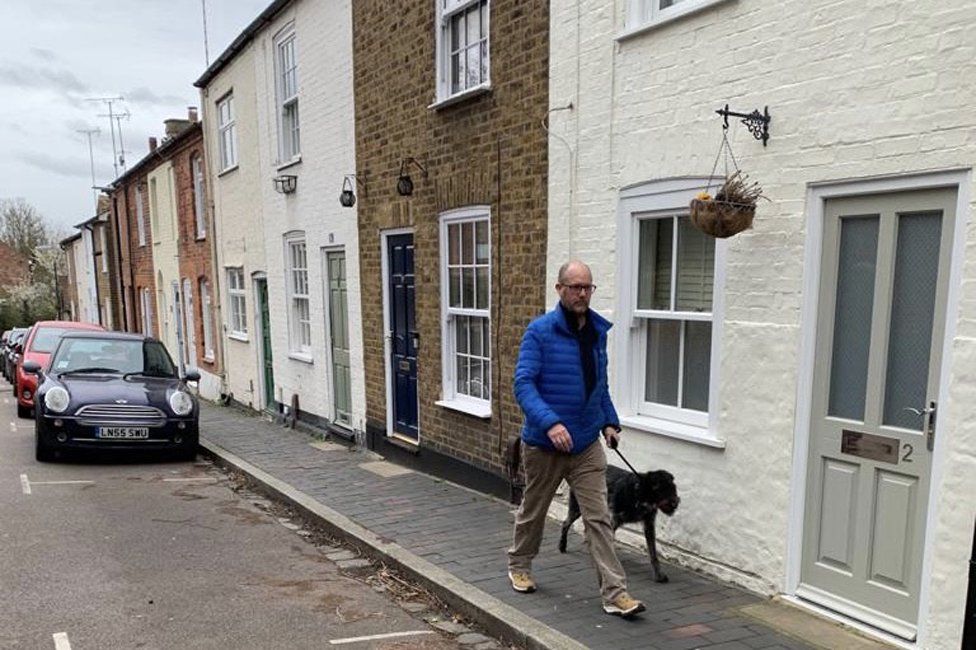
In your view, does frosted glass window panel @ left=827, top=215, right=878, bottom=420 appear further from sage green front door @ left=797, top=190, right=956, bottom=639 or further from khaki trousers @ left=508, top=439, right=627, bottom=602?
khaki trousers @ left=508, top=439, right=627, bottom=602

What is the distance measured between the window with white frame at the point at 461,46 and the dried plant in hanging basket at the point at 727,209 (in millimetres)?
3137

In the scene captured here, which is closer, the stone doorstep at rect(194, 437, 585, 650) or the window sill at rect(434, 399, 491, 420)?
the stone doorstep at rect(194, 437, 585, 650)

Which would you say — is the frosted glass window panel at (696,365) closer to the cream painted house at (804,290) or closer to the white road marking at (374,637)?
the cream painted house at (804,290)

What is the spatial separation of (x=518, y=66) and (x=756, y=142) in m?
2.63

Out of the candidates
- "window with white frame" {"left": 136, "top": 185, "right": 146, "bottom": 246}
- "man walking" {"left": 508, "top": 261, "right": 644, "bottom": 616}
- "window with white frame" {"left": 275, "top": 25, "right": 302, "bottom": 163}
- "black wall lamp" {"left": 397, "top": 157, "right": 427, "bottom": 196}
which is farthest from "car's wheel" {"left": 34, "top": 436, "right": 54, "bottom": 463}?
"window with white frame" {"left": 136, "top": 185, "right": 146, "bottom": 246}

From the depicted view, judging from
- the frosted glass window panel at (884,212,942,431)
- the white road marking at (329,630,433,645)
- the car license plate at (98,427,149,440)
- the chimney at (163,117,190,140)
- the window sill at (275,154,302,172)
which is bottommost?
the white road marking at (329,630,433,645)

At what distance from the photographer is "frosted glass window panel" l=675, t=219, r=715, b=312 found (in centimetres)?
490

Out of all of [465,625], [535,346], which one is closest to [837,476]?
[535,346]

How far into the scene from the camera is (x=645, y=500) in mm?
4742

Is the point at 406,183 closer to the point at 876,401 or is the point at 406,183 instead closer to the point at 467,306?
the point at 467,306

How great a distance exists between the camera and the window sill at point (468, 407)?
7055mm

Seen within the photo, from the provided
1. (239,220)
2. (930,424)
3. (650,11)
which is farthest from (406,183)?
(239,220)

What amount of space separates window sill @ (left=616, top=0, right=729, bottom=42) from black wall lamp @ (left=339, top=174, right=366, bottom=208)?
15.3 feet

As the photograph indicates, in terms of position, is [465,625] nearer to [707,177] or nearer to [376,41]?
[707,177]
